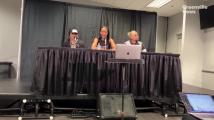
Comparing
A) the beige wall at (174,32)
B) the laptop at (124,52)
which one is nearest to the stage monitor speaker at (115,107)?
the laptop at (124,52)

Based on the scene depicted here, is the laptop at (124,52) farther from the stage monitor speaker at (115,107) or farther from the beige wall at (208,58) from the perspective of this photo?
the beige wall at (208,58)

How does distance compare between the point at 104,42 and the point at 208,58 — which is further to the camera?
the point at 208,58

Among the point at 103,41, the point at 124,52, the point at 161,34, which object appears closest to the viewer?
the point at 124,52

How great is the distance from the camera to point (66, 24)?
6.06 meters

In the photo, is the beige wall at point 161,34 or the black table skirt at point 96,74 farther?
the beige wall at point 161,34

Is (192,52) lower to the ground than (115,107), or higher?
higher

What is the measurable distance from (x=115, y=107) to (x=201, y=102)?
7.70 feet

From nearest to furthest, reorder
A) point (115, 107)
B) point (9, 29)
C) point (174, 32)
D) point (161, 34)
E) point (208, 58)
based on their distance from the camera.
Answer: point (115, 107), point (9, 29), point (208, 58), point (174, 32), point (161, 34)

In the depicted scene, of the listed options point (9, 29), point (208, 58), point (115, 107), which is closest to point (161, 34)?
point (208, 58)

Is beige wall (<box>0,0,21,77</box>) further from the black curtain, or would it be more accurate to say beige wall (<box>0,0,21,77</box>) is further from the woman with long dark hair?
the woman with long dark hair

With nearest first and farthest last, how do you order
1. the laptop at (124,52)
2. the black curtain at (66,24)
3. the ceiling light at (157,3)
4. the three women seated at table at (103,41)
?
the laptop at (124,52) < the three women seated at table at (103,41) < the black curtain at (66,24) < the ceiling light at (157,3)

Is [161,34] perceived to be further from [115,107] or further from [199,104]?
[199,104]

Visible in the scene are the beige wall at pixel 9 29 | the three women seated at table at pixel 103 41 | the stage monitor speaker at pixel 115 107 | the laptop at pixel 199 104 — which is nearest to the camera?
the laptop at pixel 199 104

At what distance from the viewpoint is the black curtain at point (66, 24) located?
5.80 metres
